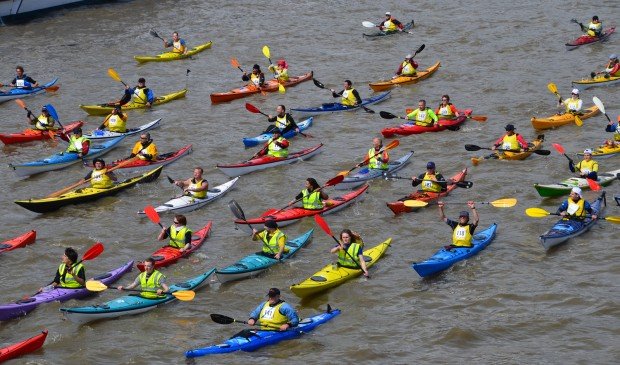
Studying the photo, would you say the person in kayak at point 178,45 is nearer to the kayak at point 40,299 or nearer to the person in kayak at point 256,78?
the person in kayak at point 256,78

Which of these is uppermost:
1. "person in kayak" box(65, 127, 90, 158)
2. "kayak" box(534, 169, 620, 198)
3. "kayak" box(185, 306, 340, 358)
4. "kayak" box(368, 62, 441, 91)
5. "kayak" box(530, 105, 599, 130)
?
"kayak" box(185, 306, 340, 358)

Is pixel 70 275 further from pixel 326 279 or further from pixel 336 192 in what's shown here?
pixel 336 192

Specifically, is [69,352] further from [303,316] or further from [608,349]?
[608,349]

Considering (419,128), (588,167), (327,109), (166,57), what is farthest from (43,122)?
(588,167)

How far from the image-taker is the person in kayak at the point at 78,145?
27.1 metres

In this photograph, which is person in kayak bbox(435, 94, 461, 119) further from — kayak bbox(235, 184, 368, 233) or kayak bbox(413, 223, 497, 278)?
kayak bbox(413, 223, 497, 278)

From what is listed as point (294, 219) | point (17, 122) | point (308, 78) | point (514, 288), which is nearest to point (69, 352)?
point (294, 219)

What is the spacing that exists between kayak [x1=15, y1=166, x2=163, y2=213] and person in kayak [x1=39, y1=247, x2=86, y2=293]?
5.03m

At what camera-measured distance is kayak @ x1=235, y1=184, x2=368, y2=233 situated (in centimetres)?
2159

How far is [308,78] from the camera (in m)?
34.9

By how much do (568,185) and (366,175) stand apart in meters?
4.90

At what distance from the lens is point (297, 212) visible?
73.2ft

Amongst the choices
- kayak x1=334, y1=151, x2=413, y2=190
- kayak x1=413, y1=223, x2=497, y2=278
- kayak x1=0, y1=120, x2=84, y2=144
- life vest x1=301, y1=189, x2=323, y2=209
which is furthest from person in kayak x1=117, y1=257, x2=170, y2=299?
kayak x1=0, y1=120, x2=84, y2=144

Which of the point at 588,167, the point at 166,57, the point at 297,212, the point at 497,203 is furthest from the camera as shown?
the point at 166,57
